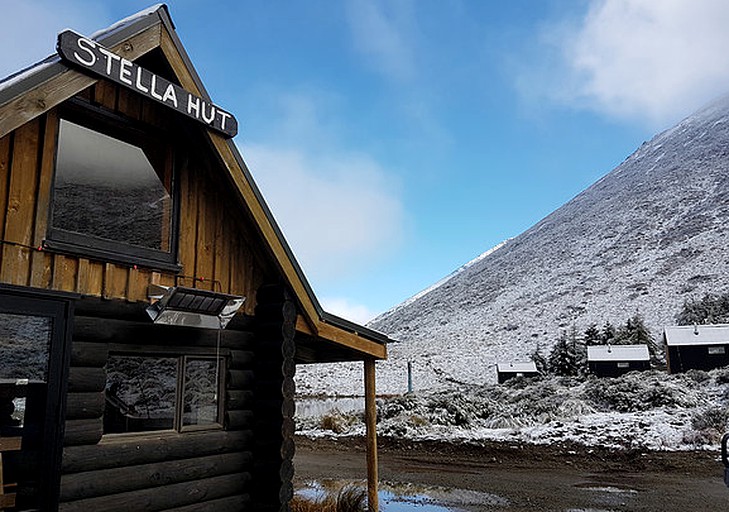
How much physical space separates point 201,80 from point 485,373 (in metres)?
59.0

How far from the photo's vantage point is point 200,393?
7527mm

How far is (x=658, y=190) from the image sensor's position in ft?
423

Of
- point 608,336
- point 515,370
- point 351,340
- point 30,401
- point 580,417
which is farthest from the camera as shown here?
point 608,336

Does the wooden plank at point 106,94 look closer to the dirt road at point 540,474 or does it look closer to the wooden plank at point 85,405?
the wooden plank at point 85,405

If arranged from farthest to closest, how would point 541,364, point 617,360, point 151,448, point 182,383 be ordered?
point 541,364
point 617,360
point 182,383
point 151,448

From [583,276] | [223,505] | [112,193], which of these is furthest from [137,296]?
[583,276]

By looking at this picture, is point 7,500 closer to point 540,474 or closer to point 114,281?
point 114,281

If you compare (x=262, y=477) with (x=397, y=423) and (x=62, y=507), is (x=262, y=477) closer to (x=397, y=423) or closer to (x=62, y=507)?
(x=62, y=507)

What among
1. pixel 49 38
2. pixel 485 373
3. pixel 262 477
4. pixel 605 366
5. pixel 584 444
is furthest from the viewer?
pixel 485 373

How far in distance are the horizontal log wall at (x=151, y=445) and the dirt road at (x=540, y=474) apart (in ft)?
19.0

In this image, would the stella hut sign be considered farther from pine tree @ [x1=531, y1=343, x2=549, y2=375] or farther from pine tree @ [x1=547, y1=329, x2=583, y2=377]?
pine tree @ [x1=531, y1=343, x2=549, y2=375]

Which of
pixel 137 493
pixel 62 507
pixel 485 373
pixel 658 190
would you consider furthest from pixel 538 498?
pixel 658 190

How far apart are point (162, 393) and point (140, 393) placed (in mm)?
275

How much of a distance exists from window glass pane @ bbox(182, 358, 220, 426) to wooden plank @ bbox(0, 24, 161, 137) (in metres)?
3.13
